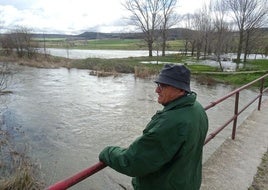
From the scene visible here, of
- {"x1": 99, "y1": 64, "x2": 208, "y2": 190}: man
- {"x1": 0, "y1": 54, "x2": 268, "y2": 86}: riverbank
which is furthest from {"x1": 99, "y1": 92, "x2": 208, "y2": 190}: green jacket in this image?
{"x1": 0, "y1": 54, "x2": 268, "y2": 86}: riverbank

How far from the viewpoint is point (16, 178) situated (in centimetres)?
595

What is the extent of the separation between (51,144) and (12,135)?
4.94ft

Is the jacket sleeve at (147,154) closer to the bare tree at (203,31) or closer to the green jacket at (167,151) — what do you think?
the green jacket at (167,151)

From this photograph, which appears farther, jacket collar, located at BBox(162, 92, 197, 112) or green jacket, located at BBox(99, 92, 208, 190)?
jacket collar, located at BBox(162, 92, 197, 112)

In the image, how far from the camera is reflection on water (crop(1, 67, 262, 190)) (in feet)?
26.8

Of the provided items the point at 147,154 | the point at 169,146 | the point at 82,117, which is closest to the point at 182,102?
the point at 169,146

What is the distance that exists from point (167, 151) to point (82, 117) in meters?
11.2

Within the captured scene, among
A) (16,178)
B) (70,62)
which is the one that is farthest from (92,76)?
(16,178)

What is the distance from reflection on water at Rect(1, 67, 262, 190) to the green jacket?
495 cm

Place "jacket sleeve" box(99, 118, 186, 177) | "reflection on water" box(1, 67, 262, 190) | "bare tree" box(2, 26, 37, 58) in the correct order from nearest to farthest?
1. "jacket sleeve" box(99, 118, 186, 177)
2. "reflection on water" box(1, 67, 262, 190)
3. "bare tree" box(2, 26, 37, 58)

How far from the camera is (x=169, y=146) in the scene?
6.35ft

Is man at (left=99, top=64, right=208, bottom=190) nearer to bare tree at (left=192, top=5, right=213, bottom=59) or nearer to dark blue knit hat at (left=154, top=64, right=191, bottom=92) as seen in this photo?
dark blue knit hat at (left=154, top=64, right=191, bottom=92)

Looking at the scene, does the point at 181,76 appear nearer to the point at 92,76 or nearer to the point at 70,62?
the point at 92,76

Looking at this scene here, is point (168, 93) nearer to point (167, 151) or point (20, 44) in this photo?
point (167, 151)
